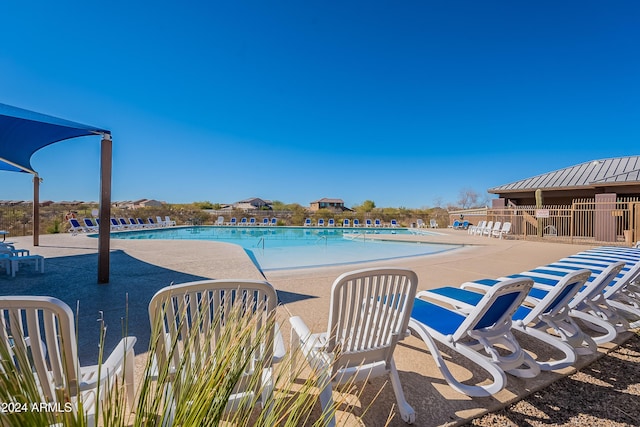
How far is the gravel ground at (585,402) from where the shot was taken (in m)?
1.83

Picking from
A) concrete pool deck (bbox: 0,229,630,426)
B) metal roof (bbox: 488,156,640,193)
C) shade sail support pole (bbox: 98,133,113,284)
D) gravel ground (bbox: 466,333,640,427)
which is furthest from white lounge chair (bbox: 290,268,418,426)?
metal roof (bbox: 488,156,640,193)

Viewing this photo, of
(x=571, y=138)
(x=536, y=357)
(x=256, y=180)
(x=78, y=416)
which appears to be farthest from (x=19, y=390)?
(x=256, y=180)

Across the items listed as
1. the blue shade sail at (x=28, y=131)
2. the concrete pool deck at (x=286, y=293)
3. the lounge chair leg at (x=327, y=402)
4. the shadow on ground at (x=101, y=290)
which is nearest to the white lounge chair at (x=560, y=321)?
the concrete pool deck at (x=286, y=293)

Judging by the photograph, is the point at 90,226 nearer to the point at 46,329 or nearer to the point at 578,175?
the point at 46,329

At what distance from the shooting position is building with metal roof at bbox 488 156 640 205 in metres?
14.2

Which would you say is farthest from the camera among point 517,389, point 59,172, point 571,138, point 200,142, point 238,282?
point 200,142

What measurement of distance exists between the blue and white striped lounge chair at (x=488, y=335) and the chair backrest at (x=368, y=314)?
46 cm

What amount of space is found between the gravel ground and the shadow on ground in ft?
8.79

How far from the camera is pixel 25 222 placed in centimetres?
1377

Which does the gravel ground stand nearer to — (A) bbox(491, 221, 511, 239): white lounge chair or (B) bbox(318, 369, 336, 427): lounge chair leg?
(B) bbox(318, 369, 336, 427): lounge chair leg

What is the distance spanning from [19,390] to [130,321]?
118 inches

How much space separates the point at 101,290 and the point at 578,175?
887 inches

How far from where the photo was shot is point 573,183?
1596 cm

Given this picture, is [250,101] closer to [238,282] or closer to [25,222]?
[25,222]
